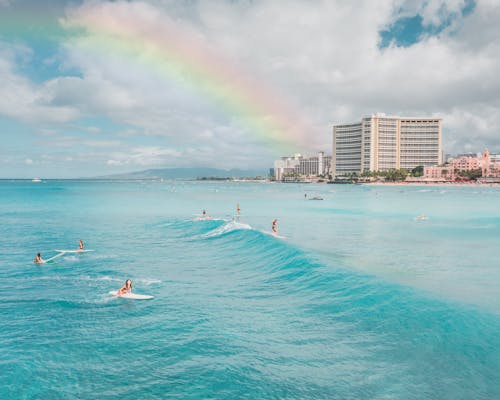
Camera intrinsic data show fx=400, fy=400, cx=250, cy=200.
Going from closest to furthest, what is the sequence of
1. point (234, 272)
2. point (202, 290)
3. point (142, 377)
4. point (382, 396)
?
point (382, 396) < point (142, 377) < point (202, 290) < point (234, 272)

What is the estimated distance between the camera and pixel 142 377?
13719 millimetres

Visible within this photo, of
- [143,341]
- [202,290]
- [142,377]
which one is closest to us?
[142,377]

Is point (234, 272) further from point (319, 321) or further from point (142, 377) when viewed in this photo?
point (142, 377)

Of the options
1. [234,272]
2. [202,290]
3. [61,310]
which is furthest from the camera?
[234,272]

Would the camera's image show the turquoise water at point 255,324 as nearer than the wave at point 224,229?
Yes

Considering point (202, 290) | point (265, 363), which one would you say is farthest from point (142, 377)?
point (202, 290)

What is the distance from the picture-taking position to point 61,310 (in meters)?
20.7

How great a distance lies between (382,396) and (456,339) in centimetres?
632

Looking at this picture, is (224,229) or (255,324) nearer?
(255,324)

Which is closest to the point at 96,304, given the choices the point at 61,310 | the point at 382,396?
the point at 61,310

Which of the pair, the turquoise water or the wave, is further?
the wave

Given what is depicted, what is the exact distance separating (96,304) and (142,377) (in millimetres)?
9246

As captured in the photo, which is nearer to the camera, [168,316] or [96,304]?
[168,316]

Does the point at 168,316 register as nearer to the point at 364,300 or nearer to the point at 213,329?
the point at 213,329
